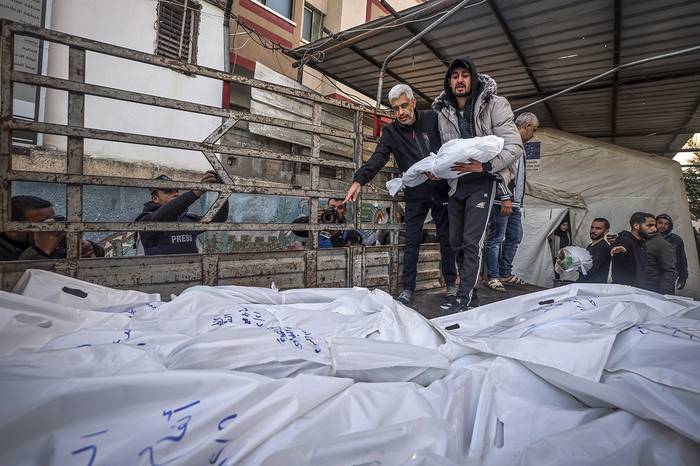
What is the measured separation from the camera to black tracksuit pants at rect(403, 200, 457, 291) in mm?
3232

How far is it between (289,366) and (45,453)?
24.0 inches

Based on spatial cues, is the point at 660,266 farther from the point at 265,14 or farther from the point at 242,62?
the point at 265,14

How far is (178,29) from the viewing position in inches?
222

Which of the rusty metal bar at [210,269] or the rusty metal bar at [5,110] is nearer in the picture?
the rusty metal bar at [5,110]

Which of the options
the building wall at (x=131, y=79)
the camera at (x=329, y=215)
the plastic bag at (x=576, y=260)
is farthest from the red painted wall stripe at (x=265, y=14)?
the plastic bag at (x=576, y=260)

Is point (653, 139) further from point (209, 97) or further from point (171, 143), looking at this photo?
point (171, 143)

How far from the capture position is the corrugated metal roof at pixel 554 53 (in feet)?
12.5

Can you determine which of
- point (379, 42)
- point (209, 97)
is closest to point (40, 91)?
point (209, 97)

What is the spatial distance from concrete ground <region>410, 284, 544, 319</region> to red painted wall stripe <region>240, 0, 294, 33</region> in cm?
754

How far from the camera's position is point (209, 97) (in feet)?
19.3

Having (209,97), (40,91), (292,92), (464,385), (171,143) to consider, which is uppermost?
(209,97)

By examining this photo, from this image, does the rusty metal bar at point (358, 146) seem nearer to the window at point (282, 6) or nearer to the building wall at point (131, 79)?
the building wall at point (131, 79)

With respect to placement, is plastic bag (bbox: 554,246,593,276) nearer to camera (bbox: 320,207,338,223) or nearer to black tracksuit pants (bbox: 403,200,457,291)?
black tracksuit pants (bbox: 403,200,457,291)

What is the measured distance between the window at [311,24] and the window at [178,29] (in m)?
4.79
